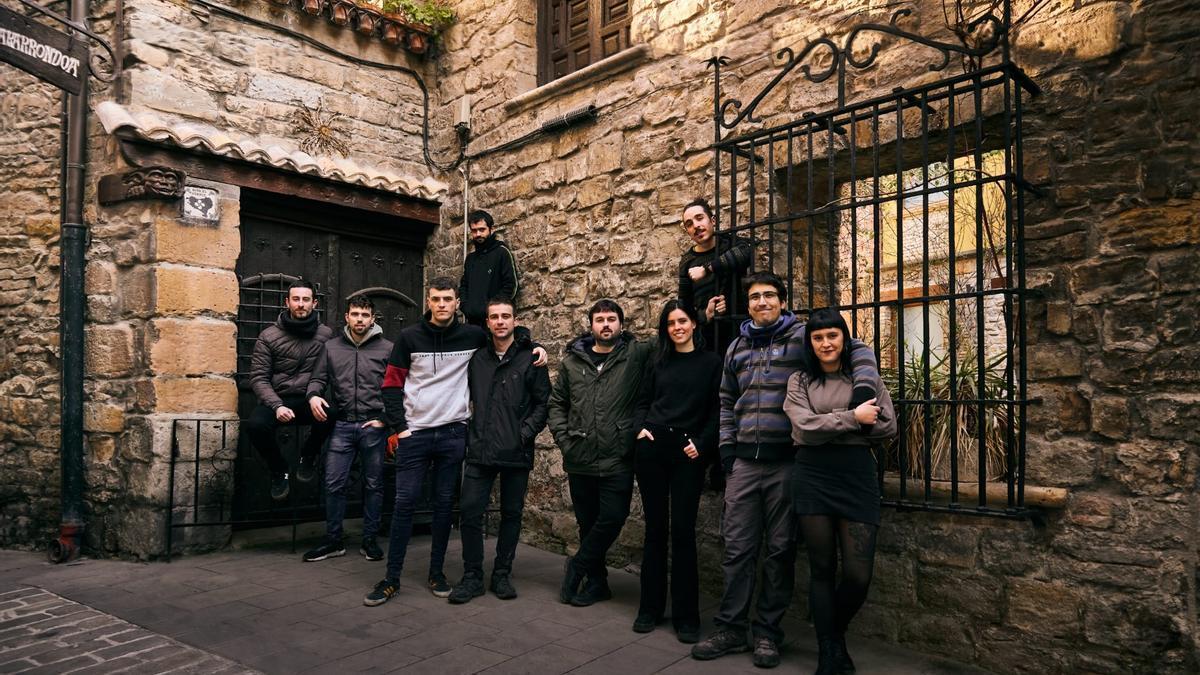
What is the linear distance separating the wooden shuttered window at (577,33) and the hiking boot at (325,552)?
148 inches

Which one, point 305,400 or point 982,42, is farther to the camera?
point 305,400

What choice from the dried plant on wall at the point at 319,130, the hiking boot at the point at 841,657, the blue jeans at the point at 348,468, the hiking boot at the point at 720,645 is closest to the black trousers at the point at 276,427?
the blue jeans at the point at 348,468

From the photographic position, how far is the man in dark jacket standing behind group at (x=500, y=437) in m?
4.68

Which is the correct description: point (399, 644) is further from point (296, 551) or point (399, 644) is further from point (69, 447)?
point (69, 447)

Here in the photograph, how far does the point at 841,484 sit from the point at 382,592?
2.52 metres

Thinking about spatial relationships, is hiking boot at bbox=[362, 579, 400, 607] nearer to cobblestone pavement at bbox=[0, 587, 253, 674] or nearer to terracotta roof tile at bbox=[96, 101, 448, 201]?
cobblestone pavement at bbox=[0, 587, 253, 674]

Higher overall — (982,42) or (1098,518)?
(982,42)

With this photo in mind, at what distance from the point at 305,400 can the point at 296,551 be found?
1102 millimetres

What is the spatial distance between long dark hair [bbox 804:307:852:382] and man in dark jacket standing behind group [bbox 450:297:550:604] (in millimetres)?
1665

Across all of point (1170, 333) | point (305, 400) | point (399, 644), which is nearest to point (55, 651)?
point (399, 644)

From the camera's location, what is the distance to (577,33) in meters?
6.58

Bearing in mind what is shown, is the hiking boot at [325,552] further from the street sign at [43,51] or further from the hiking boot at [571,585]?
the street sign at [43,51]

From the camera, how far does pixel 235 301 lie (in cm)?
596

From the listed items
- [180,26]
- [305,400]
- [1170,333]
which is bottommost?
[305,400]
